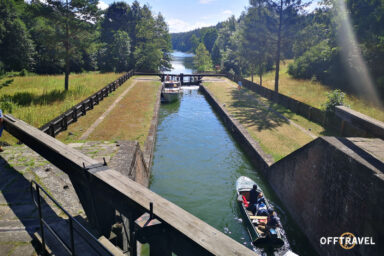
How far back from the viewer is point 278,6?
28.5 m

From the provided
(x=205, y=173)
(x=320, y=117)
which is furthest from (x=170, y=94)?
(x=205, y=173)

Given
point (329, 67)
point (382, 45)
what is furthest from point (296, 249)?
point (329, 67)

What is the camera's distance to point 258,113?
22484mm

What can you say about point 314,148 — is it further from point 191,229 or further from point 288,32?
point 288,32

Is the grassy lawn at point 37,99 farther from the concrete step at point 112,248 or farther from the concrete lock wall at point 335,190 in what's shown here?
the concrete lock wall at point 335,190

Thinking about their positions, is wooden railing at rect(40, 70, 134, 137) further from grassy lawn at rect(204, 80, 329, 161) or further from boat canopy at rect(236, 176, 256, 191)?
grassy lawn at rect(204, 80, 329, 161)

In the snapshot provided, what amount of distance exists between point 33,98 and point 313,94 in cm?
2795

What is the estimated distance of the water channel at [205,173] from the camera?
10258 mm

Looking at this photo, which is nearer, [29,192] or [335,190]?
[29,192]

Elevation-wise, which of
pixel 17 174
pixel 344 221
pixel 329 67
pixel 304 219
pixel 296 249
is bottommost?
pixel 296 249

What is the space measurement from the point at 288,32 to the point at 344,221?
26.2 metres

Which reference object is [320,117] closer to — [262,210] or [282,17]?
[262,210]

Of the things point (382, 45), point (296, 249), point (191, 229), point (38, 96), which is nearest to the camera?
point (191, 229)

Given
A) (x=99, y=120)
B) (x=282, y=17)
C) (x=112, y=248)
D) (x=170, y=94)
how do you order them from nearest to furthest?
(x=112, y=248)
(x=99, y=120)
(x=282, y=17)
(x=170, y=94)
